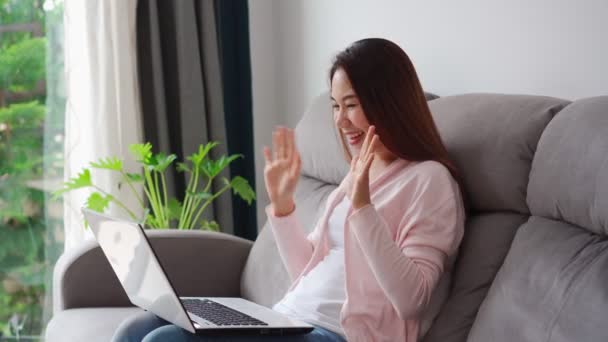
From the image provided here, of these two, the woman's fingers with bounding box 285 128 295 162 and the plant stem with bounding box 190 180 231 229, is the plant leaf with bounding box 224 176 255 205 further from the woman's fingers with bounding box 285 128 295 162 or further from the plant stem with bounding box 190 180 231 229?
the woman's fingers with bounding box 285 128 295 162

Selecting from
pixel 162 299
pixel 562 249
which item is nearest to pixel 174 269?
pixel 162 299

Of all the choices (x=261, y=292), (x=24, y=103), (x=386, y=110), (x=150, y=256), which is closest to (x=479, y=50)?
(x=386, y=110)

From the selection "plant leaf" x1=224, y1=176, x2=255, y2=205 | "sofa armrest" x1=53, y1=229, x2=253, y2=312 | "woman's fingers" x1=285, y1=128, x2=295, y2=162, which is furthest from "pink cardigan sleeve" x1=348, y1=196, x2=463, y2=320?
"plant leaf" x1=224, y1=176, x2=255, y2=205

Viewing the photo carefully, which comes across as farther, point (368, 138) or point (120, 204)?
point (120, 204)

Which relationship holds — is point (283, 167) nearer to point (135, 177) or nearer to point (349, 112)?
point (349, 112)

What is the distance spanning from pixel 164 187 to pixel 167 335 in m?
1.40

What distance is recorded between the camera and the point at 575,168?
1520mm

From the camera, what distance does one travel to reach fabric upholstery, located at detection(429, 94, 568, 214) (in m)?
1.72

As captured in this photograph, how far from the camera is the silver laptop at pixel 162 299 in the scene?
1703 millimetres

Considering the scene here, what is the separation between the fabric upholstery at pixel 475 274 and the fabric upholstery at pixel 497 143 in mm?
32

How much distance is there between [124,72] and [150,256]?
168 cm

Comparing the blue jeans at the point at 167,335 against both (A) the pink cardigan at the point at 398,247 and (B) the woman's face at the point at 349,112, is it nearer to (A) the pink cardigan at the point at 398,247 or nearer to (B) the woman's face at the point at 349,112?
(A) the pink cardigan at the point at 398,247

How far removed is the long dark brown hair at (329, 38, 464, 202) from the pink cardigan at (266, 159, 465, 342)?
0.04 metres

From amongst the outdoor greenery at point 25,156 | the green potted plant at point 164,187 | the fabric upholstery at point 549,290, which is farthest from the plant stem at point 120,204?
the fabric upholstery at point 549,290
